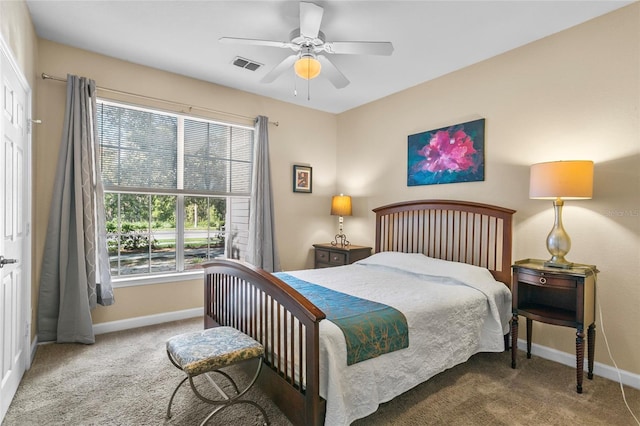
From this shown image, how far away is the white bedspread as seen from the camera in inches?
69.6

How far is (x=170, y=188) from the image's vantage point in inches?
150

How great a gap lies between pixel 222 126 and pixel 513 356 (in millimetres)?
3856

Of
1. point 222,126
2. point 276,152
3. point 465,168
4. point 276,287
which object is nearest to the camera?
point 276,287

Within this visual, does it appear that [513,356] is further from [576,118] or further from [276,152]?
[276,152]

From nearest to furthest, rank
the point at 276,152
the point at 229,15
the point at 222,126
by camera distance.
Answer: the point at 229,15 → the point at 222,126 → the point at 276,152

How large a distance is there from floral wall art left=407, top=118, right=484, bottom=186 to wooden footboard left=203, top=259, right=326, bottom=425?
7.89 ft

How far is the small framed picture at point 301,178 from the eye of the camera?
475cm

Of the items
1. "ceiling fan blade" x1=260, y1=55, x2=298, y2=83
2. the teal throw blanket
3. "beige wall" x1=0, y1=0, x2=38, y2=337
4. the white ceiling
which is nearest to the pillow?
the teal throw blanket

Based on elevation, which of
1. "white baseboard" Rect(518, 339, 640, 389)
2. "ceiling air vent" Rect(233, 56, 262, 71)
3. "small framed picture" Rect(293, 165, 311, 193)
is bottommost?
A: "white baseboard" Rect(518, 339, 640, 389)

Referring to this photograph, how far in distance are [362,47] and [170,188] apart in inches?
101

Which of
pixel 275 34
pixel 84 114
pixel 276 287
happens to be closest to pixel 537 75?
pixel 275 34

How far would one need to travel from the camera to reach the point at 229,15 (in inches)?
104

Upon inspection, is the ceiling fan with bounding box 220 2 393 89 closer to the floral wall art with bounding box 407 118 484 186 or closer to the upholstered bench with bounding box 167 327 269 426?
the floral wall art with bounding box 407 118 484 186

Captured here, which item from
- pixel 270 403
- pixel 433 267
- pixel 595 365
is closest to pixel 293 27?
pixel 433 267
